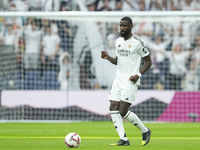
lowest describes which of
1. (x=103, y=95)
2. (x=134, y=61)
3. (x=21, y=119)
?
(x=21, y=119)

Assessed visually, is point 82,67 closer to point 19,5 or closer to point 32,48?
point 32,48

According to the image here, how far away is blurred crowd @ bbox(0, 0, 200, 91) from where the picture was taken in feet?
46.6

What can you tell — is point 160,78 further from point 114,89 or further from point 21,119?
point 114,89

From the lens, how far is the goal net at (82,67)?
13.4m

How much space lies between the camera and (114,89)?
6.88 m

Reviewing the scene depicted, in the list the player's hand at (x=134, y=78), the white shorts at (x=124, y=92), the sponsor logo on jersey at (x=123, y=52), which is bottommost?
the white shorts at (x=124, y=92)

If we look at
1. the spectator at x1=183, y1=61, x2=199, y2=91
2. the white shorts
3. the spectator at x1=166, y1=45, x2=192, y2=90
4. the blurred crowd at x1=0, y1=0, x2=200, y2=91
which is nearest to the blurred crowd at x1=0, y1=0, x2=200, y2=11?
the blurred crowd at x1=0, y1=0, x2=200, y2=91

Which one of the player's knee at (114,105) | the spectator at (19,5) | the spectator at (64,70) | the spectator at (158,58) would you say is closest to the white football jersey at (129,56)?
the player's knee at (114,105)

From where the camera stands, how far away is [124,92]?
6.78m

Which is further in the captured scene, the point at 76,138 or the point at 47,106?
the point at 47,106

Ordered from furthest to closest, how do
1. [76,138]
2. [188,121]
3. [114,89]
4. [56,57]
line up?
1. [56,57]
2. [188,121]
3. [114,89]
4. [76,138]

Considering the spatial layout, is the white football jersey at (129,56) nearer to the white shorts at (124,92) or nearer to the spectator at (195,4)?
the white shorts at (124,92)

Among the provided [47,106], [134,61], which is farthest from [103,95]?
[134,61]

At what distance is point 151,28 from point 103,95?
320 centimetres
